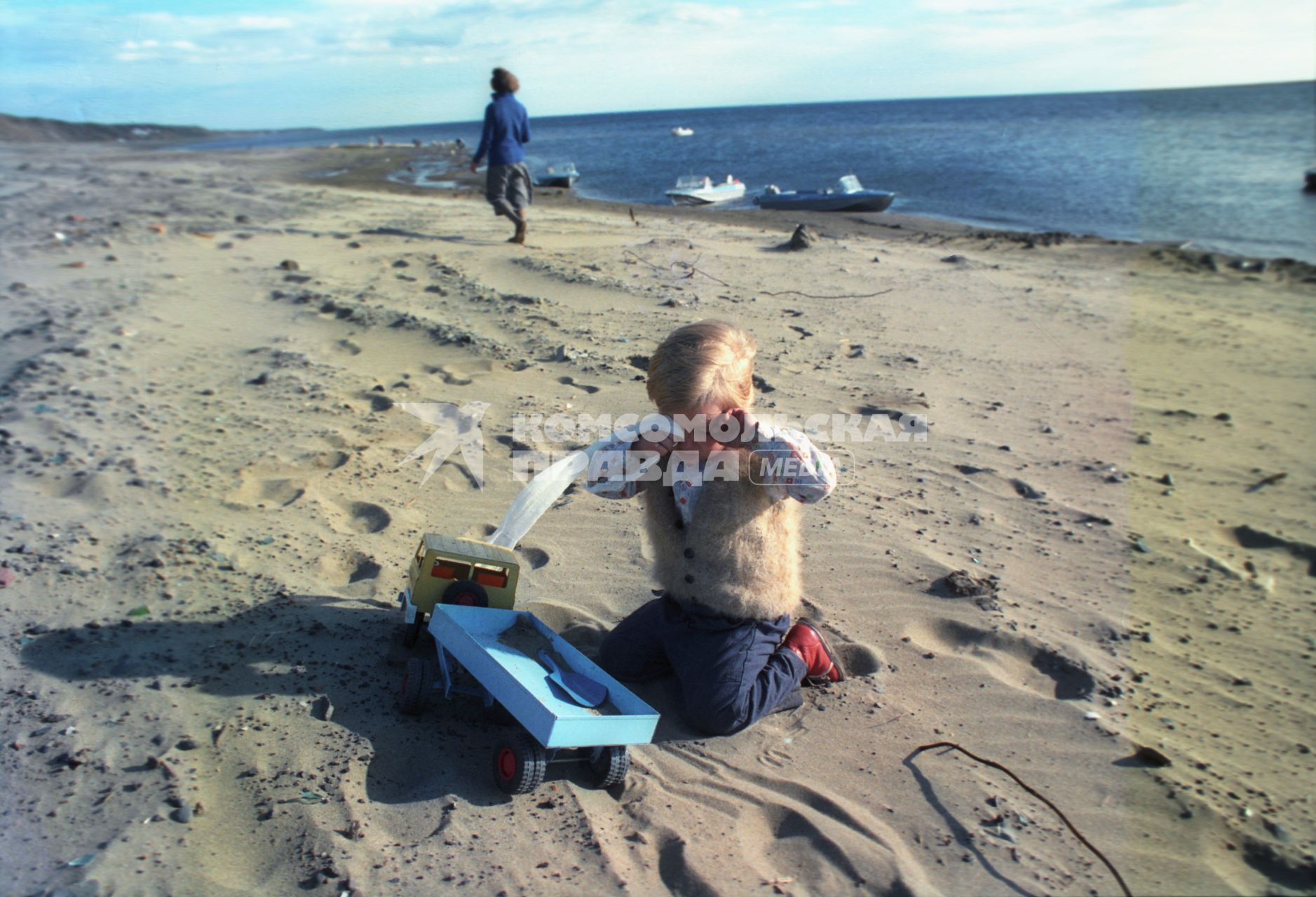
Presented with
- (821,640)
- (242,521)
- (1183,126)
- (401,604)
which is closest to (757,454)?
(821,640)

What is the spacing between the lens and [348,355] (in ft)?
18.5

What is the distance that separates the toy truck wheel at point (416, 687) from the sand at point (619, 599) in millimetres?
71

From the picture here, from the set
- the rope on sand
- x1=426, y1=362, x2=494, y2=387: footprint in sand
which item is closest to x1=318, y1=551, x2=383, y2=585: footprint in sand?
x1=426, y1=362, x2=494, y2=387: footprint in sand

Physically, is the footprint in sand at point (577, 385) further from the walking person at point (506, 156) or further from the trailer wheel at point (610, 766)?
the walking person at point (506, 156)

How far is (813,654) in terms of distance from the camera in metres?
2.76

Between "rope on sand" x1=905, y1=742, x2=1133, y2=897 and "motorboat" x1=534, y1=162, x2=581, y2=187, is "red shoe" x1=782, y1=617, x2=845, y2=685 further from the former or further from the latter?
"motorboat" x1=534, y1=162, x2=581, y2=187

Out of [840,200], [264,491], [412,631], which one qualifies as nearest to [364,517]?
[264,491]

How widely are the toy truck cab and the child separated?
0.39 meters

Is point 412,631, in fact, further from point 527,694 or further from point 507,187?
point 507,187

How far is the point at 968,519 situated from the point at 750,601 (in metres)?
1.68

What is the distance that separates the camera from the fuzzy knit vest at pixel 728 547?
102 inches

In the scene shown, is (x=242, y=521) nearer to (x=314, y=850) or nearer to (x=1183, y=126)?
(x=314, y=850)

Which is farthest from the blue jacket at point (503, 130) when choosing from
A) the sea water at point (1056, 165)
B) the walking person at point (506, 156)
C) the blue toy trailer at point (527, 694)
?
the sea water at point (1056, 165)

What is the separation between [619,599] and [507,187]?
7.95m
